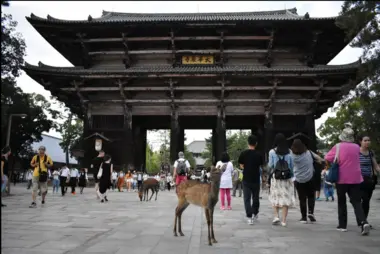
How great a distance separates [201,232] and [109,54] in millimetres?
18018

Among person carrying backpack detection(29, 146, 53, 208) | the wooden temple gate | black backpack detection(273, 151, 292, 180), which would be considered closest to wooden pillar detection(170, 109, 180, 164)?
the wooden temple gate

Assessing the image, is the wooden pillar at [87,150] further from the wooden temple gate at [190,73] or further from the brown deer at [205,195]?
the brown deer at [205,195]

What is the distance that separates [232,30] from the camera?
68.4 feet

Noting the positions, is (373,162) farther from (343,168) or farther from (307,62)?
(307,62)

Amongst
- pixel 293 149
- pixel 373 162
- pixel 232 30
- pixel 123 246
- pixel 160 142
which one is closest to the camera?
pixel 123 246

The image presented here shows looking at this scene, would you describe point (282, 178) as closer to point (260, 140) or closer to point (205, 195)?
point (205, 195)

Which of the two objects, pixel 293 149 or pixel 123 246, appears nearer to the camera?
pixel 123 246

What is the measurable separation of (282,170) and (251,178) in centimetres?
72

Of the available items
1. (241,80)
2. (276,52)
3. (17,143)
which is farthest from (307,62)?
(17,143)

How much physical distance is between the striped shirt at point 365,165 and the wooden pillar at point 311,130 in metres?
14.1

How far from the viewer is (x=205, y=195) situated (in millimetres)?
5215

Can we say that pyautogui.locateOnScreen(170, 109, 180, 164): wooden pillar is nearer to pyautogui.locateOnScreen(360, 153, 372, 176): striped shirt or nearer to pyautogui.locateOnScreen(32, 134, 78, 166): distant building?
pyautogui.locateOnScreen(360, 153, 372, 176): striped shirt

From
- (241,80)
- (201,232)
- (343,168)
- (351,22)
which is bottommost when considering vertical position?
(201,232)

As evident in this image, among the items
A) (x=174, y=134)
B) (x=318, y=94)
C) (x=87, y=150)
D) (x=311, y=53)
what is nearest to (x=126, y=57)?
(x=174, y=134)
